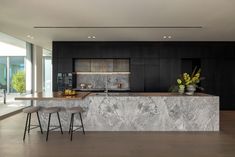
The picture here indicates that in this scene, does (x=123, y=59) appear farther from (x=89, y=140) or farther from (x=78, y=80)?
(x=89, y=140)

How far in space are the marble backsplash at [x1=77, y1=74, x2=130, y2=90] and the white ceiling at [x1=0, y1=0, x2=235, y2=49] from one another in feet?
7.84

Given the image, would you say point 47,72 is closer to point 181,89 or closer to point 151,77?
point 151,77

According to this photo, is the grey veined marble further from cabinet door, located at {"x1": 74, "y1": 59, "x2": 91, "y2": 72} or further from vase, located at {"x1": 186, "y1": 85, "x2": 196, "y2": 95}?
cabinet door, located at {"x1": 74, "y1": 59, "x2": 91, "y2": 72}

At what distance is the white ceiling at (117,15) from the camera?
4328mm

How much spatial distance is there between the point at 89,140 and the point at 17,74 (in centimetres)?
528

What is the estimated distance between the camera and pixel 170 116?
5.62 meters

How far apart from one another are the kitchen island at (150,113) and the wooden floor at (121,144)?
259 mm

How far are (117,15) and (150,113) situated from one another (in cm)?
238

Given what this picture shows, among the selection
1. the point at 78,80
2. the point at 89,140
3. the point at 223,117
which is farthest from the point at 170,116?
the point at 78,80

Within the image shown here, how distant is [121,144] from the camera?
178 inches

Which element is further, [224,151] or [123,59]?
[123,59]

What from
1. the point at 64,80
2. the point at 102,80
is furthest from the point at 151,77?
the point at 64,80

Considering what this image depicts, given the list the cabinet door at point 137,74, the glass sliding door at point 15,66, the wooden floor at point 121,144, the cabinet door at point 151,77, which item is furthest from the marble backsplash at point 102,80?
the wooden floor at point 121,144

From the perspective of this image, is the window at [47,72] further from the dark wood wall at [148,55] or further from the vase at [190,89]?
the vase at [190,89]
